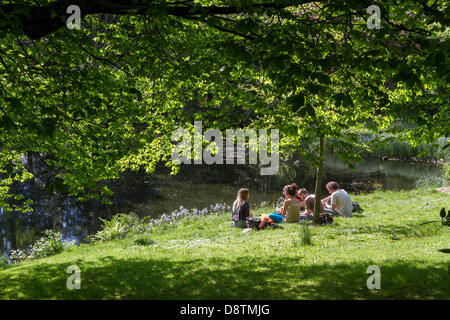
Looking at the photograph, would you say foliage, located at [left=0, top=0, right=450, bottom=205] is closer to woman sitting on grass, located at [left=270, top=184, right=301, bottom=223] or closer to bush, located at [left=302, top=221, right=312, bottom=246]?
bush, located at [left=302, top=221, right=312, bottom=246]

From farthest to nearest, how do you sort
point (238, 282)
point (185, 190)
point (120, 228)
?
point (185, 190) → point (120, 228) → point (238, 282)

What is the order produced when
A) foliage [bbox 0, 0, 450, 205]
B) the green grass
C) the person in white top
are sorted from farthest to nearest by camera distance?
the person in white top
the green grass
foliage [bbox 0, 0, 450, 205]

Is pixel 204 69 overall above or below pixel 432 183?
above

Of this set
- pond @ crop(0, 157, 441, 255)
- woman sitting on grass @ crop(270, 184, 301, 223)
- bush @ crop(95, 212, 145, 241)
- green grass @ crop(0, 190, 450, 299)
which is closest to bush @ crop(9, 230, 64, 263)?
green grass @ crop(0, 190, 450, 299)

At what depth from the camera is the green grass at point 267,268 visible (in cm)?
539

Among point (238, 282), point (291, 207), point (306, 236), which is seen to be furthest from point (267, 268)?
point (291, 207)

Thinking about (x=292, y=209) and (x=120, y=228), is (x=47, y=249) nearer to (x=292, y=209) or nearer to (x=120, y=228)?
(x=120, y=228)

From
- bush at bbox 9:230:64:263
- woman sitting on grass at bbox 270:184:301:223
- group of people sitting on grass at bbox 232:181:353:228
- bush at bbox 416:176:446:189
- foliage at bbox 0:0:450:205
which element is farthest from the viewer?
bush at bbox 416:176:446:189

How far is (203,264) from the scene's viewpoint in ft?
24.9

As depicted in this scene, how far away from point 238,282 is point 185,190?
60.0 ft

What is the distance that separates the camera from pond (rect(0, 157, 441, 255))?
1658cm

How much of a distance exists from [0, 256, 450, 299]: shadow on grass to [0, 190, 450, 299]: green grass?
0.01m

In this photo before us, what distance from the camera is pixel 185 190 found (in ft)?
78.9

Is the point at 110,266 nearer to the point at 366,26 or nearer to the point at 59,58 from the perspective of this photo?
the point at 59,58
